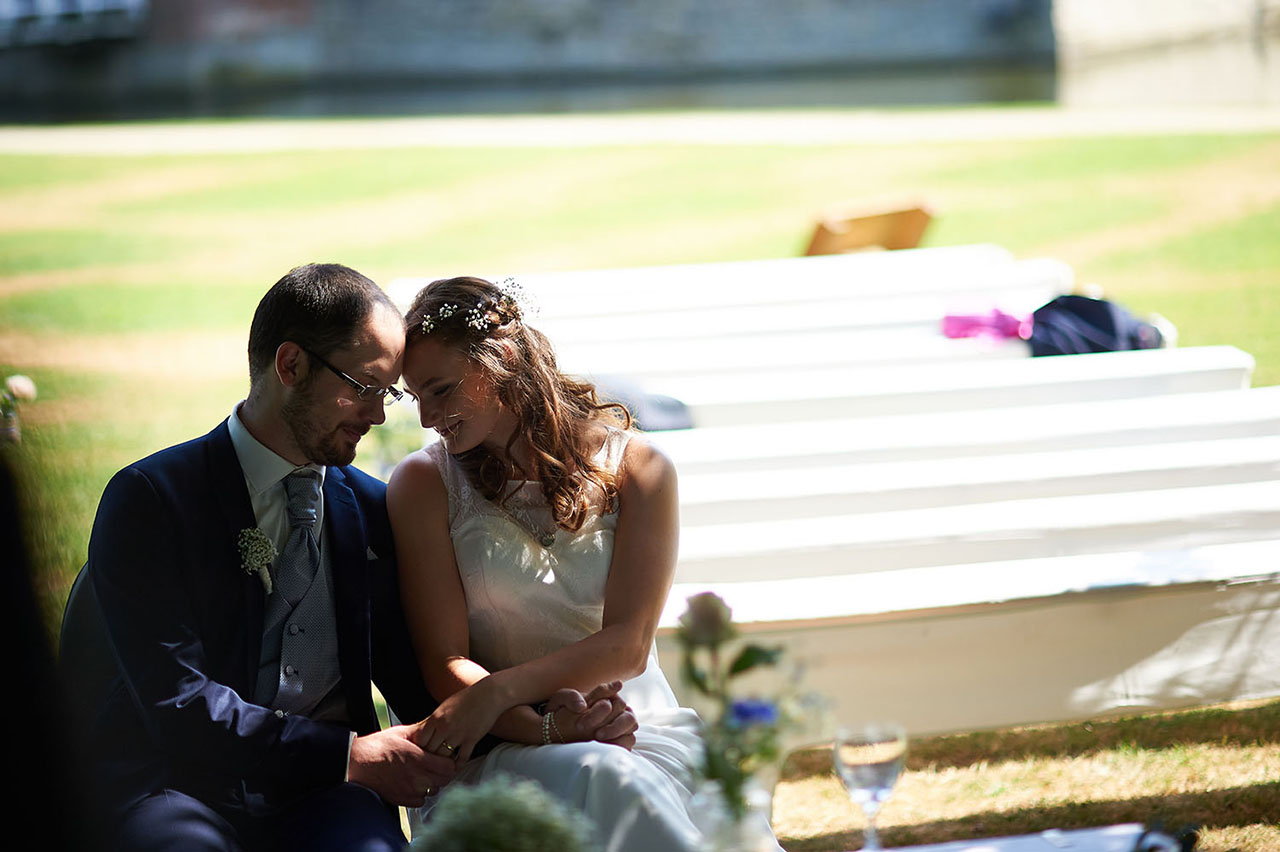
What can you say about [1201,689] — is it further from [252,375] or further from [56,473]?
[56,473]

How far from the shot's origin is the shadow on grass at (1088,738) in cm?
426

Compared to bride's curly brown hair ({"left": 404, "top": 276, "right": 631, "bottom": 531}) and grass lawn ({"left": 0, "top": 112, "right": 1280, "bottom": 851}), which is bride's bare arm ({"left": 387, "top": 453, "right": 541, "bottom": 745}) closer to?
bride's curly brown hair ({"left": 404, "top": 276, "right": 631, "bottom": 531})

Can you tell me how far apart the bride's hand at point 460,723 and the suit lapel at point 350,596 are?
15cm

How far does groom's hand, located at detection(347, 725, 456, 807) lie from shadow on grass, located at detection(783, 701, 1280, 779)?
183 centimetres

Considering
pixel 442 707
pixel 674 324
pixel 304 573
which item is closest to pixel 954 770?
pixel 442 707

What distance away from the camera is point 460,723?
2.68m

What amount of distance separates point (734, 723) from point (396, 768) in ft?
3.53

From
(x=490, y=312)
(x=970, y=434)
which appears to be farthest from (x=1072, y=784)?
(x=490, y=312)

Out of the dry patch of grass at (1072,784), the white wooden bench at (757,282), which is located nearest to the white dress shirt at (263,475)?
the dry patch of grass at (1072,784)

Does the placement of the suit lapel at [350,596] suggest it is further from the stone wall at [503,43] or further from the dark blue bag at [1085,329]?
the stone wall at [503,43]

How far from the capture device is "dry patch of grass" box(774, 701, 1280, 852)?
374cm

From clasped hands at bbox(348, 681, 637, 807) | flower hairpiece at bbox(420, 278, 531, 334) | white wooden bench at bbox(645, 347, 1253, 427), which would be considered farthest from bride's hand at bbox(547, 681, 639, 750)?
white wooden bench at bbox(645, 347, 1253, 427)

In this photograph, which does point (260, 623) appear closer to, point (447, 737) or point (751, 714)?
point (447, 737)

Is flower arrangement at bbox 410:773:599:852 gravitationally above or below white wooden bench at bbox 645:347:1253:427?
above
